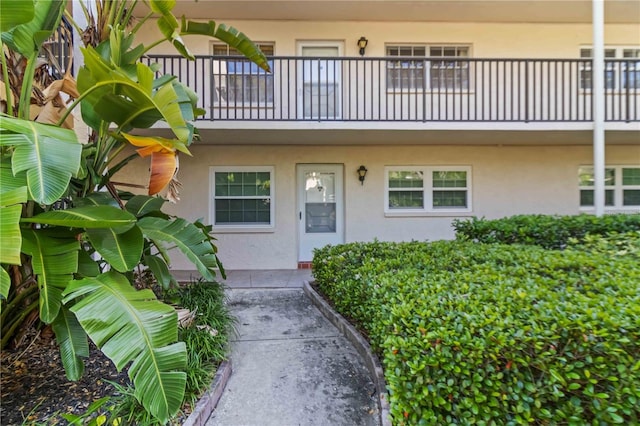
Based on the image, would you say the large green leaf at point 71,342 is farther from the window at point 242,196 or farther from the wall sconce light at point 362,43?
the wall sconce light at point 362,43

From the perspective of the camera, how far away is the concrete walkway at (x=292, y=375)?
8.26 ft

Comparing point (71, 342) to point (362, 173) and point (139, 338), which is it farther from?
point (362, 173)

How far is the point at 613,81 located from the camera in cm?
697

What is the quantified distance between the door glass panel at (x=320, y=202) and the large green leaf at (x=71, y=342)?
562 centimetres

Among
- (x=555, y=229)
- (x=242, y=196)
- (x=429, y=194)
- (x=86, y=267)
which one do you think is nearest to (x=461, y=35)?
(x=429, y=194)

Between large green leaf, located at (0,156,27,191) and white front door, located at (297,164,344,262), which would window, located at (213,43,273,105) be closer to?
white front door, located at (297,164,344,262)

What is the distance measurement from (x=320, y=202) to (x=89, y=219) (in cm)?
588

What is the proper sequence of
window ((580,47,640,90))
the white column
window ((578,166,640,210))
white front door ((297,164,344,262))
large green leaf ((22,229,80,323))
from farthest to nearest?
window ((578,166,640,210)) → white front door ((297,164,344,262)) → window ((580,47,640,90)) → the white column → large green leaf ((22,229,80,323))

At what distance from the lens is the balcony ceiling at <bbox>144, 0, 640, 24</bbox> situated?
22.4 ft

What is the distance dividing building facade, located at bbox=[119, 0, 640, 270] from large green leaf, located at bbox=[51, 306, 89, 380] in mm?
5166

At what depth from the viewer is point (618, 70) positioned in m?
6.80

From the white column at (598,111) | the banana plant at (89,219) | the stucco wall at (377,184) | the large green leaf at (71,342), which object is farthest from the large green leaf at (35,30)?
the white column at (598,111)

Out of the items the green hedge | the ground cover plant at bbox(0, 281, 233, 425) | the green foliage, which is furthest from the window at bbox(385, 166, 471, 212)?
the ground cover plant at bbox(0, 281, 233, 425)

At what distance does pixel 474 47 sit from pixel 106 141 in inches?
312
